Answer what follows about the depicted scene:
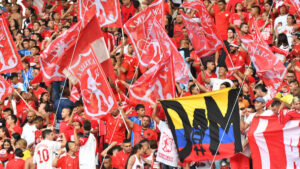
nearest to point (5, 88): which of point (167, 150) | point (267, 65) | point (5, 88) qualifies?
point (5, 88)

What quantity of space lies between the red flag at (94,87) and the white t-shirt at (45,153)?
1.05 meters

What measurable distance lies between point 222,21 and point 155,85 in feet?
16.6

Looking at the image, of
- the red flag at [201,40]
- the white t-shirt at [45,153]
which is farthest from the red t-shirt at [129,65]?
the white t-shirt at [45,153]

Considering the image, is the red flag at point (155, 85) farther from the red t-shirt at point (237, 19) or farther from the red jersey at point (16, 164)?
the red t-shirt at point (237, 19)

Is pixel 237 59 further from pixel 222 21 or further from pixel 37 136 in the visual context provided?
pixel 37 136

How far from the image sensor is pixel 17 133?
1623 centimetres

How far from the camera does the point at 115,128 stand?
15500 millimetres

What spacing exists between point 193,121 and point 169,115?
0.42 m

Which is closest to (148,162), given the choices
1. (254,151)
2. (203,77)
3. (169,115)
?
(169,115)

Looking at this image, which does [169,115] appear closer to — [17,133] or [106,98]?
[106,98]

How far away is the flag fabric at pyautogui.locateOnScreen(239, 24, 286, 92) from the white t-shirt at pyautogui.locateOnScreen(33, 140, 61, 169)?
155 inches

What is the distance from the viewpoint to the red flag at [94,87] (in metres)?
14.6

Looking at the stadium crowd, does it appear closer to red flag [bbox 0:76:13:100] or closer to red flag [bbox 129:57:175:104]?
red flag [bbox 129:57:175:104]

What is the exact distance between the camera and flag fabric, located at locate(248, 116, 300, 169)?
1295cm
